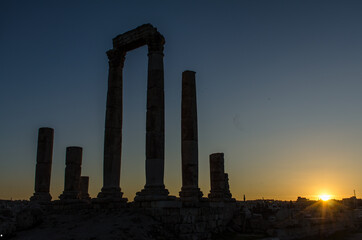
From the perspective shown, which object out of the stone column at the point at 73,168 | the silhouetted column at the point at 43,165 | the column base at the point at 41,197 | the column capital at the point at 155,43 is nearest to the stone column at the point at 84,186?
the stone column at the point at 73,168

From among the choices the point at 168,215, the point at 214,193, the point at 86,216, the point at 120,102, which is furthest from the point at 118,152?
the point at 214,193

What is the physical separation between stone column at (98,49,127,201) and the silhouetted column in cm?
704

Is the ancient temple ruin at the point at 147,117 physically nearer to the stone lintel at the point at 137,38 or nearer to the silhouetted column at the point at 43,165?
the stone lintel at the point at 137,38

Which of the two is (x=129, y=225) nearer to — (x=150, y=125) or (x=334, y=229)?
(x=150, y=125)

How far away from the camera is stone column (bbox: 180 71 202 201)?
75.0 feet

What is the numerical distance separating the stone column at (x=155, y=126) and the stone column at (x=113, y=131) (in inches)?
107

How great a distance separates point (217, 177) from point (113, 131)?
8.78m

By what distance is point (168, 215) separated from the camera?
61.0 ft

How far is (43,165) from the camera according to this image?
90.6 ft

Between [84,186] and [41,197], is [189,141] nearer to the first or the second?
[41,197]

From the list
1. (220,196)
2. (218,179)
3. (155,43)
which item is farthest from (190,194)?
(155,43)

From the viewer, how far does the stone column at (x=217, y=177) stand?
1070 inches

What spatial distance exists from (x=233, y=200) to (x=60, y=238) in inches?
578

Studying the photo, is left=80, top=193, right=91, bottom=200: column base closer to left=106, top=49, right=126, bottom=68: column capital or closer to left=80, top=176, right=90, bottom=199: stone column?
left=80, top=176, right=90, bottom=199: stone column
